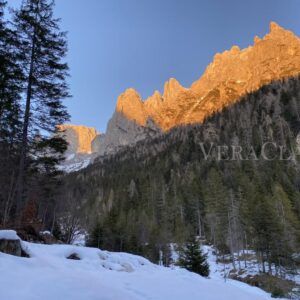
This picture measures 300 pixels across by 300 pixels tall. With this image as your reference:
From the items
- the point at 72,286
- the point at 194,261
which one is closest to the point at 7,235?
the point at 72,286

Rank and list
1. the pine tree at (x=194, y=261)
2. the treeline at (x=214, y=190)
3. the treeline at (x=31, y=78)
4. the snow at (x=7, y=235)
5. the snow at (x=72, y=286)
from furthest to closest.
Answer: the treeline at (x=214, y=190) → the pine tree at (x=194, y=261) → the treeline at (x=31, y=78) → the snow at (x=7, y=235) → the snow at (x=72, y=286)

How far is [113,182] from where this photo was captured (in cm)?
12875

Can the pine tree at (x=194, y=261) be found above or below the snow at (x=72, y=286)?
below

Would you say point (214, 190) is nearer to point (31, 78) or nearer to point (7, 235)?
point (31, 78)

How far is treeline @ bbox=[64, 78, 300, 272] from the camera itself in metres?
47.7

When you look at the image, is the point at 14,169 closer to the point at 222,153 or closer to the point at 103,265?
the point at 103,265

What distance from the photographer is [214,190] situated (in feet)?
213

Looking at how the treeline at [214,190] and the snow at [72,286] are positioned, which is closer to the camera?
the snow at [72,286]

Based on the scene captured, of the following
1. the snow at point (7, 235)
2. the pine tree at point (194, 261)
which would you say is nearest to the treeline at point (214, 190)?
→ the pine tree at point (194, 261)

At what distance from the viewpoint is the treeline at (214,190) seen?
156 feet

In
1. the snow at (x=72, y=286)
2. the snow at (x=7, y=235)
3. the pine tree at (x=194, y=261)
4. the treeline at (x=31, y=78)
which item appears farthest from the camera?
the pine tree at (x=194, y=261)

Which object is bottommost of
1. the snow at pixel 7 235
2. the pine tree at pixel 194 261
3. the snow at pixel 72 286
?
the pine tree at pixel 194 261

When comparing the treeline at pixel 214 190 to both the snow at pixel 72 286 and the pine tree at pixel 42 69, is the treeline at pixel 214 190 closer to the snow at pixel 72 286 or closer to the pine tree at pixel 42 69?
the pine tree at pixel 42 69

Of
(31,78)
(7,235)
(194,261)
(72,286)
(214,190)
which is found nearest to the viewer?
(72,286)
